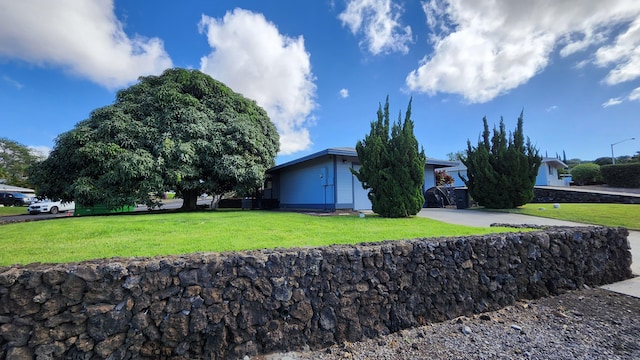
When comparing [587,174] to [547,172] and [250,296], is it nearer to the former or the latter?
[547,172]

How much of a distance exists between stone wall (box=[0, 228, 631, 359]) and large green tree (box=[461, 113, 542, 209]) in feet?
31.4

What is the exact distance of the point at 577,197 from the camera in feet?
50.8

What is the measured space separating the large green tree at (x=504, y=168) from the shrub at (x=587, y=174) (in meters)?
20.3

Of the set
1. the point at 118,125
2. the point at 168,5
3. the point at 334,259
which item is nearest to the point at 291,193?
the point at 118,125

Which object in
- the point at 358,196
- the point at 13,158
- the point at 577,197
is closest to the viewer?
Result: the point at 358,196

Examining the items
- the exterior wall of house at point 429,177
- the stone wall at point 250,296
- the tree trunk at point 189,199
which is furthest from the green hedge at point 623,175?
the tree trunk at point 189,199

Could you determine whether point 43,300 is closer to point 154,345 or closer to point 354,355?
point 154,345

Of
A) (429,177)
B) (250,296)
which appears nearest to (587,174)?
(429,177)

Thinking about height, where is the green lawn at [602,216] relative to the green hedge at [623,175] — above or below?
below

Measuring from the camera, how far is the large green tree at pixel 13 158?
103 ft

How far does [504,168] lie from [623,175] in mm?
16646

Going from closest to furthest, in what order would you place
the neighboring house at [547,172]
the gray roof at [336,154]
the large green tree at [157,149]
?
1. the large green tree at [157,149]
2. the gray roof at [336,154]
3. the neighboring house at [547,172]

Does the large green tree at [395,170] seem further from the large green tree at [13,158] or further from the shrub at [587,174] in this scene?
the large green tree at [13,158]

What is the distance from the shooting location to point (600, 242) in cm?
443
